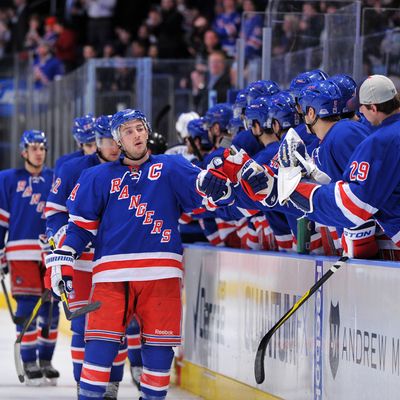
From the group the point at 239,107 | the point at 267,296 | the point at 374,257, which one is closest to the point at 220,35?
the point at 239,107

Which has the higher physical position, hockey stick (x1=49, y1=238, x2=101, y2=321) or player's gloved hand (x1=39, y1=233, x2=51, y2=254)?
player's gloved hand (x1=39, y1=233, x2=51, y2=254)

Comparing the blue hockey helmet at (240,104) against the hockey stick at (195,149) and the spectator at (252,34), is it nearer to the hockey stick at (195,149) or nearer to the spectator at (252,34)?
the hockey stick at (195,149)

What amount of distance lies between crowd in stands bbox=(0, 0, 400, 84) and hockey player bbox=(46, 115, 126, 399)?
5.64ft

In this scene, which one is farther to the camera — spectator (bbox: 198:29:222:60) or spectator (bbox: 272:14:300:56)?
spectator (bbox: 198:29:222:60)

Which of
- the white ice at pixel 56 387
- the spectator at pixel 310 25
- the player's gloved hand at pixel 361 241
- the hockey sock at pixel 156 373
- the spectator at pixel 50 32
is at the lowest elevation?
the white ice at pixel 56 387

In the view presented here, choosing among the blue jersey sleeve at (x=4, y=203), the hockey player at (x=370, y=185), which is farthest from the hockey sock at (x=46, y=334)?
the hockey player at (x=370, y=185)

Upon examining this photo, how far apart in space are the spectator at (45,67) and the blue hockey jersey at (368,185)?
29.6ft

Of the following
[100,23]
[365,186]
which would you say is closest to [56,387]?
[365,186]

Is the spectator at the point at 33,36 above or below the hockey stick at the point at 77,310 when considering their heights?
above

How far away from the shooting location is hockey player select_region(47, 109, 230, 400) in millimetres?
4637

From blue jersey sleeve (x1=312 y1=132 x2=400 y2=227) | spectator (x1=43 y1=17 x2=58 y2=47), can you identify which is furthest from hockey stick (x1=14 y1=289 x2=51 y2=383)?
spectator (x1=43 y1=17 x2=58 y2=47)

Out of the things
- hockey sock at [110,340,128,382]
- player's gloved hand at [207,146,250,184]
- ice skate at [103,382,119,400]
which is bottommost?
ice skate at [103,382,119,400]

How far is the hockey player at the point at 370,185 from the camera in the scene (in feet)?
12.2

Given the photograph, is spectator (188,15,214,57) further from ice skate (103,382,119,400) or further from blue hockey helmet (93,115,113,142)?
ice skate (103,382,119,400)
